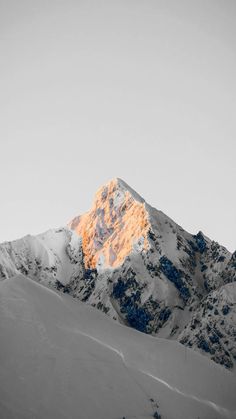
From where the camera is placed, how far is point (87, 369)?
407ft

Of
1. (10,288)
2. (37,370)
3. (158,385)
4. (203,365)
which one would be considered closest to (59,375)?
(37,370)

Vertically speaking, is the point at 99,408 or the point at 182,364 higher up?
the point at 182,364

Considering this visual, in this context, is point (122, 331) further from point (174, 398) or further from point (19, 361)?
point (19, 361)

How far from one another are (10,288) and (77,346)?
2341 cm

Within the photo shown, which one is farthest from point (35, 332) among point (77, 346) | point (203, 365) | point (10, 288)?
point (203, 365)

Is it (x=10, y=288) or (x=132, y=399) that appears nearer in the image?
(x=132, y=399)

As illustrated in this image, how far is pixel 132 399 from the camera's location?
120m

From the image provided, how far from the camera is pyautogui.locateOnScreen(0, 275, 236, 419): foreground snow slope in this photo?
11306 centimetres

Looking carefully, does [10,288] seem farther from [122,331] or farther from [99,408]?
[99,408]

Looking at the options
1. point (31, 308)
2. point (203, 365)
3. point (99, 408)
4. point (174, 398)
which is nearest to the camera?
point (99, 408)

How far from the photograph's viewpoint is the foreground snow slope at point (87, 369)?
113m

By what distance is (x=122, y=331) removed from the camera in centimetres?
14962

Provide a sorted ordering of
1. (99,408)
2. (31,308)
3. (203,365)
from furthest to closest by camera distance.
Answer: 1. (203,365)
2. (31,308)
3. (99,408)

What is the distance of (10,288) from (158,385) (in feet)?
129
